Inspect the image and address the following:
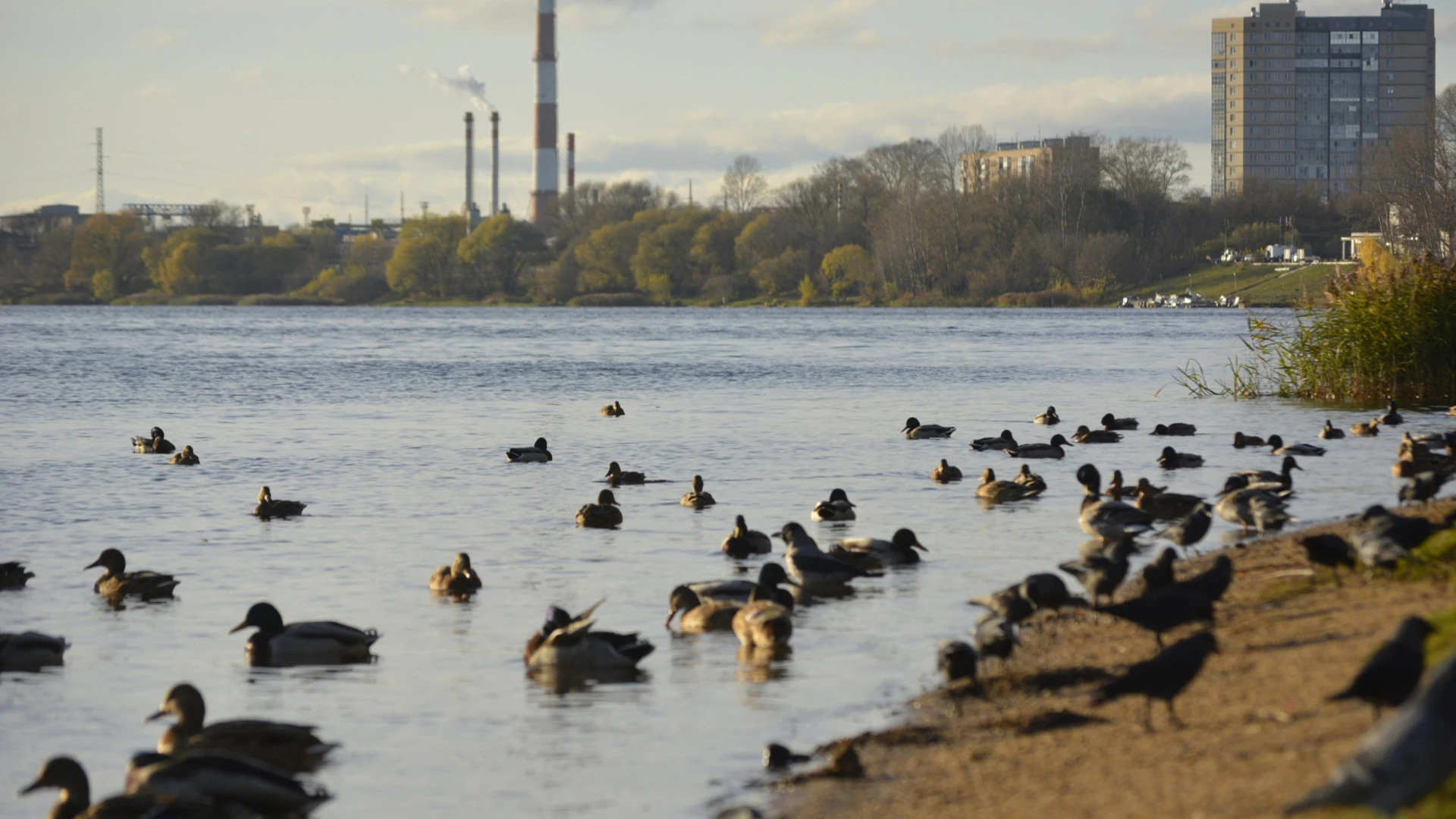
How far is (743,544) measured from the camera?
1434 cm

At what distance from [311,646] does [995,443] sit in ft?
50.8

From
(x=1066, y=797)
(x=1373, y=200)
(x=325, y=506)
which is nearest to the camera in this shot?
(x=1066, y=797)

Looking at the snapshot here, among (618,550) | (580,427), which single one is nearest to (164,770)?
(618,550)

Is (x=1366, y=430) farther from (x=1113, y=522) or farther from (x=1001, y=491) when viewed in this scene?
(x=1113, y=522)

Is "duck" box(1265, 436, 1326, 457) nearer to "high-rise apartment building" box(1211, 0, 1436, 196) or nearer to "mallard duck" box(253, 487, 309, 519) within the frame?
"mallard duck" box(253, 487, 309, 519)

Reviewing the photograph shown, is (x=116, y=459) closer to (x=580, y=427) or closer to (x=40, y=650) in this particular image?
(x=580, y=427)

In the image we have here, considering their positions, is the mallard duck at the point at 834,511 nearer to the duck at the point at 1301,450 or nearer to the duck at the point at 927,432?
the duck at the point at 1301,450

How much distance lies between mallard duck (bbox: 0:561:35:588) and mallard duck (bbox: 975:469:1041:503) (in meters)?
9.97

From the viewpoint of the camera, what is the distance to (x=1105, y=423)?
87.2 ft

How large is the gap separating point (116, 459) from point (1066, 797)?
21.4 metres

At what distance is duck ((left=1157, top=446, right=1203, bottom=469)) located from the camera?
2098 centimetres

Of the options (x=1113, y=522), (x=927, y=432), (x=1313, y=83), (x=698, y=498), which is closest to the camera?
(x=1113, y=522)

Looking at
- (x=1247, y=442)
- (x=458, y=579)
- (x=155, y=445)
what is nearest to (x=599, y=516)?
(x=458, y=579)

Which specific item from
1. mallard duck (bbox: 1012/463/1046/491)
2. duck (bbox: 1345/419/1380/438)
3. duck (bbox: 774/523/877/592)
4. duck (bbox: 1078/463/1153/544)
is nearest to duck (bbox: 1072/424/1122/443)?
duck (bbox: 1345/419/1380/438)
